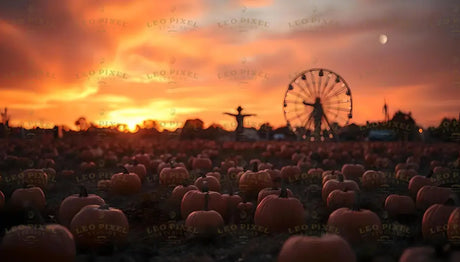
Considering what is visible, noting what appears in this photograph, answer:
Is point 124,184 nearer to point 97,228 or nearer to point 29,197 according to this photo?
point 29,197

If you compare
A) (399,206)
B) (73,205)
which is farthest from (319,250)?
(73,205)

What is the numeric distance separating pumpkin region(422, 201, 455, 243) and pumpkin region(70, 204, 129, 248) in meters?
3.51

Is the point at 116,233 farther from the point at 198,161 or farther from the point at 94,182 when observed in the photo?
the point at 198,161

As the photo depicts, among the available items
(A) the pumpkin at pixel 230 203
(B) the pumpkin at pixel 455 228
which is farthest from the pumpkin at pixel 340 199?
(B) the pumpkin at pixel 455 228

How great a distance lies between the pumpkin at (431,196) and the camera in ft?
21.7

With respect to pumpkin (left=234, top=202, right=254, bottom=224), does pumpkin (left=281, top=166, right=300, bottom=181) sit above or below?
above

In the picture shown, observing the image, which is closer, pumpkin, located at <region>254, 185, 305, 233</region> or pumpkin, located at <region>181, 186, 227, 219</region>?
pumpkin, located at <region>254, 185, 305, 233</region>

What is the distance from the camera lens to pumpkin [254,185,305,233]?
5.47 meters

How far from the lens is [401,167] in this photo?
38.8ft

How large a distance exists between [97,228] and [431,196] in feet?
16.4

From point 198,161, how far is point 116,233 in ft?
28.6

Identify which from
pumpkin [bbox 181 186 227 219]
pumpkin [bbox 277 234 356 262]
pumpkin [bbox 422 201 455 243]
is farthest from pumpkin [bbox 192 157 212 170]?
pumpkin [bbox 277 234 356 262]

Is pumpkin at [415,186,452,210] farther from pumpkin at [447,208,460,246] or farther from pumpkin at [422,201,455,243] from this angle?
pumpkin at [447,208,460,246]

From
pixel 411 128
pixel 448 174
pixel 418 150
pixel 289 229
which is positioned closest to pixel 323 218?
pixel 289 229
